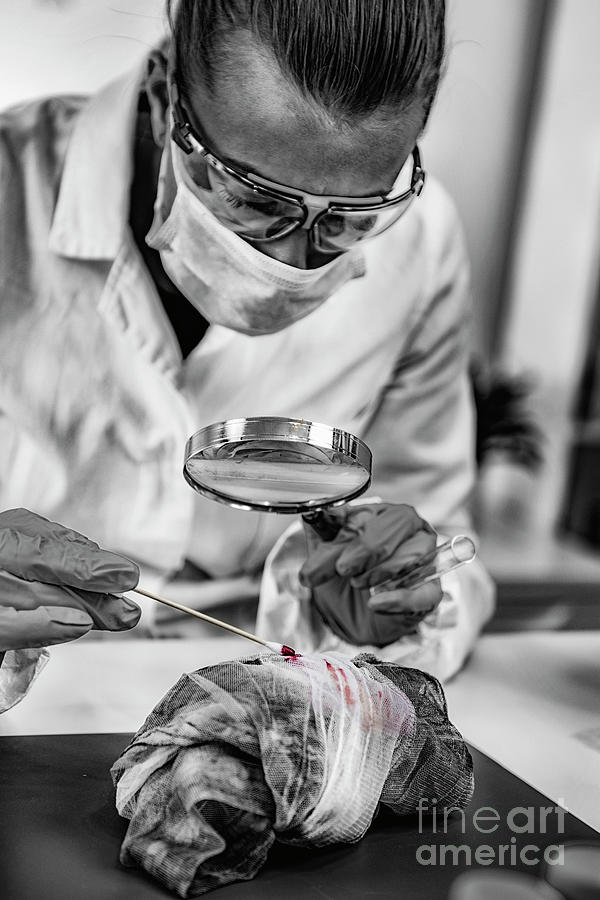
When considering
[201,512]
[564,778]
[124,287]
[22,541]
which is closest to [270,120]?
[124,287]

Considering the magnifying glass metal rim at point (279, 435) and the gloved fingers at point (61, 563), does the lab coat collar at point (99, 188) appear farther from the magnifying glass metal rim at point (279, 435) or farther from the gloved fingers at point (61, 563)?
the gloved fingers at point (61, 563)

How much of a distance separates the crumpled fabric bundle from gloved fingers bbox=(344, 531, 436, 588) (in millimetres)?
364

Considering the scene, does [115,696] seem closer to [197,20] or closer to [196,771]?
[196,771]

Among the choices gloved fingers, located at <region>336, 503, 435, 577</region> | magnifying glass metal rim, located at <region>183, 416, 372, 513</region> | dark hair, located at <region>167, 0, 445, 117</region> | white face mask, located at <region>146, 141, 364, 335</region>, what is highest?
dark hair, located at <region>167, 0, 445, 117</region>

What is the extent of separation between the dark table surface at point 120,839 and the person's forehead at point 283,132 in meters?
0.81

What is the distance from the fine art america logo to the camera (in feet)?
3.32

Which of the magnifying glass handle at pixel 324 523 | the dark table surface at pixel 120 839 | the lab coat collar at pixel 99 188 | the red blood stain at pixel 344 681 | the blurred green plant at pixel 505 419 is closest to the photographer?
the dark table surface at pixel 120 839

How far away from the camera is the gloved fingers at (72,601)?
3.64 ft

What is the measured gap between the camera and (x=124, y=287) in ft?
5.82

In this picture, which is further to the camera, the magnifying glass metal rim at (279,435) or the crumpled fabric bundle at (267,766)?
the magnifying glass metal rim at (279,435)

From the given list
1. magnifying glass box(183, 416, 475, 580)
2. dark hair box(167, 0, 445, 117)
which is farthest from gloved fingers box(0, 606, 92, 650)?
dark hair box(167, 0, 445, 117)

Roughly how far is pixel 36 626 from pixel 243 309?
658mm

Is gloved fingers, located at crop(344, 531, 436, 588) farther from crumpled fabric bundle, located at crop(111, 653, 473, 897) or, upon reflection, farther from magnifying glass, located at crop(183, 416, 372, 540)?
crumpled fabric bundle, located at crop(111, 653, 473, 897)

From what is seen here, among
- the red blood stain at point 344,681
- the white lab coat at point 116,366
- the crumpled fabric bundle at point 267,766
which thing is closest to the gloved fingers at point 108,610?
the crumpled fabric bundle at point 267,766
